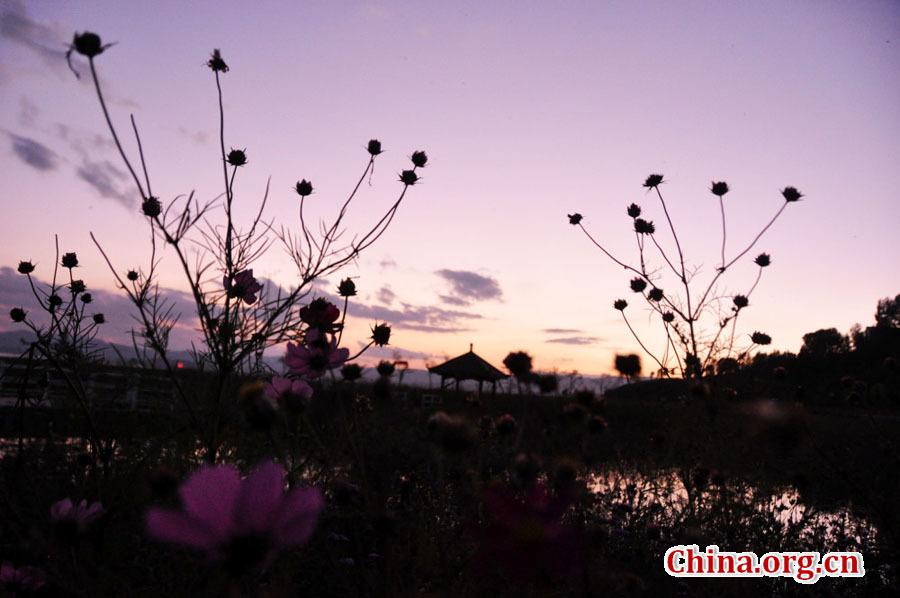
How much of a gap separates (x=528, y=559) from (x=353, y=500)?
745 millimetres

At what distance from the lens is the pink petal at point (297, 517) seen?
0.48 metres

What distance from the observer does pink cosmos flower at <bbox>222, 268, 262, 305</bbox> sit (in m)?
1.80

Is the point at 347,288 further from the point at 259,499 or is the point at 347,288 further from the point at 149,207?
the point at 259,499

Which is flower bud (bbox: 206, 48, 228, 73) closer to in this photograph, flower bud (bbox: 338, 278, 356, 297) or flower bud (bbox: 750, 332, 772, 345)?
flower bud (bbox: 338, 278, 356, 297)

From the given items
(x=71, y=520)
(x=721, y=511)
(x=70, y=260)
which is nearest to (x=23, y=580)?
(x=71, y=520)

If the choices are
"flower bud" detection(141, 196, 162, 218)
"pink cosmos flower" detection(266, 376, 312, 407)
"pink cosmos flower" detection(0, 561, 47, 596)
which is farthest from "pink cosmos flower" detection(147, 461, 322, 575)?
"flower bud" detection(141, 196, 162, 218)

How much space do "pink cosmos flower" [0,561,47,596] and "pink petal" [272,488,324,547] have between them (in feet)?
2.05

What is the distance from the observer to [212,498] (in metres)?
0.49

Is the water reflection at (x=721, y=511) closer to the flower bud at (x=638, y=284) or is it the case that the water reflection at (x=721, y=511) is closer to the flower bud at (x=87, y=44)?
the flower bud at (x=638, y=284)

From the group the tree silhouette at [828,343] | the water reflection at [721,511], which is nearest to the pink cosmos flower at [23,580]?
the water reflection at [721,511]

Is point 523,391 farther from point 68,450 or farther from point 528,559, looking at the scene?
point 68,450

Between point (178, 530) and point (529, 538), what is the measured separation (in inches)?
13.3

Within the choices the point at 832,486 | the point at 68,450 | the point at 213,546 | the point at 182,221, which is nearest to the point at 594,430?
the point at 213,546

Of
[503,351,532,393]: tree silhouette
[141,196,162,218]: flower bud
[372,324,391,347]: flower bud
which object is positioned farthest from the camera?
[372,324,391,347]: flower bud
